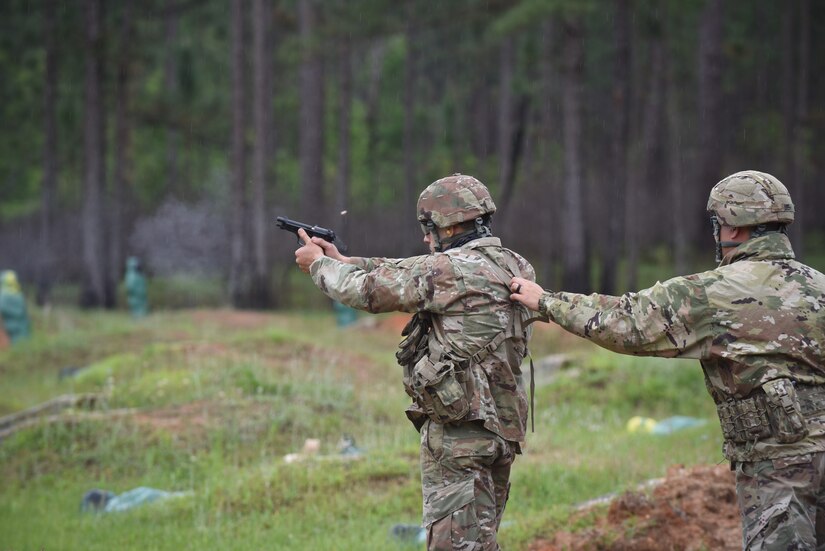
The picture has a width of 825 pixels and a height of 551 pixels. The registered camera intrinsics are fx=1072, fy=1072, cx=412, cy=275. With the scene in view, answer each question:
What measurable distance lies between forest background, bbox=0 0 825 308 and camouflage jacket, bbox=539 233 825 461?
61.3 ft

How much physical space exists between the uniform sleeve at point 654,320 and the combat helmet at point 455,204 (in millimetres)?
799

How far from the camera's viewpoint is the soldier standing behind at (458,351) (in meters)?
5.24

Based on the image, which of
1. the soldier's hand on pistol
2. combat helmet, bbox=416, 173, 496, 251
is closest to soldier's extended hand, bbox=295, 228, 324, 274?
the soldier's hand on pistol

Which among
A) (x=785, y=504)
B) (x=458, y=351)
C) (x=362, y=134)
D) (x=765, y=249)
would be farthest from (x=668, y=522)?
(x=362, y=134)

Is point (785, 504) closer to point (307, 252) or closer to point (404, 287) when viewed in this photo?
point (404, 287)

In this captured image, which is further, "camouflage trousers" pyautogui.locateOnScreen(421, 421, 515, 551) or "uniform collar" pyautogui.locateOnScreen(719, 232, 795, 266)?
"camouflage trousers" pyautogui.locateOnScreen(421, 421, 515, 551)

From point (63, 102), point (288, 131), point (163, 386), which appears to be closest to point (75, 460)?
point (163, 386)

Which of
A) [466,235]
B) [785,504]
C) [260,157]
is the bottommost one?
[785,504]

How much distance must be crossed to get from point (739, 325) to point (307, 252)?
225 cm

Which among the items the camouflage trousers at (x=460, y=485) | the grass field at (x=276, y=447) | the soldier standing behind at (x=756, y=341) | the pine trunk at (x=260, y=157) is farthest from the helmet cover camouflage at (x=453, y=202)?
the pine trunk at (x=260, y=157)

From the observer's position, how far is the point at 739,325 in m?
4.86

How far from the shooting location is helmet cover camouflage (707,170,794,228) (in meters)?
5.03

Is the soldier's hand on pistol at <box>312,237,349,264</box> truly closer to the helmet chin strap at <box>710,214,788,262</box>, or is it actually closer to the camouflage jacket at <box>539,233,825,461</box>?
the camouflage jacket at <box>539,233,825,461</box>

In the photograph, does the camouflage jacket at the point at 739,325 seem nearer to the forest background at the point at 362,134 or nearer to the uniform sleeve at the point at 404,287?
the uniform sleeve at the point at 404,287
